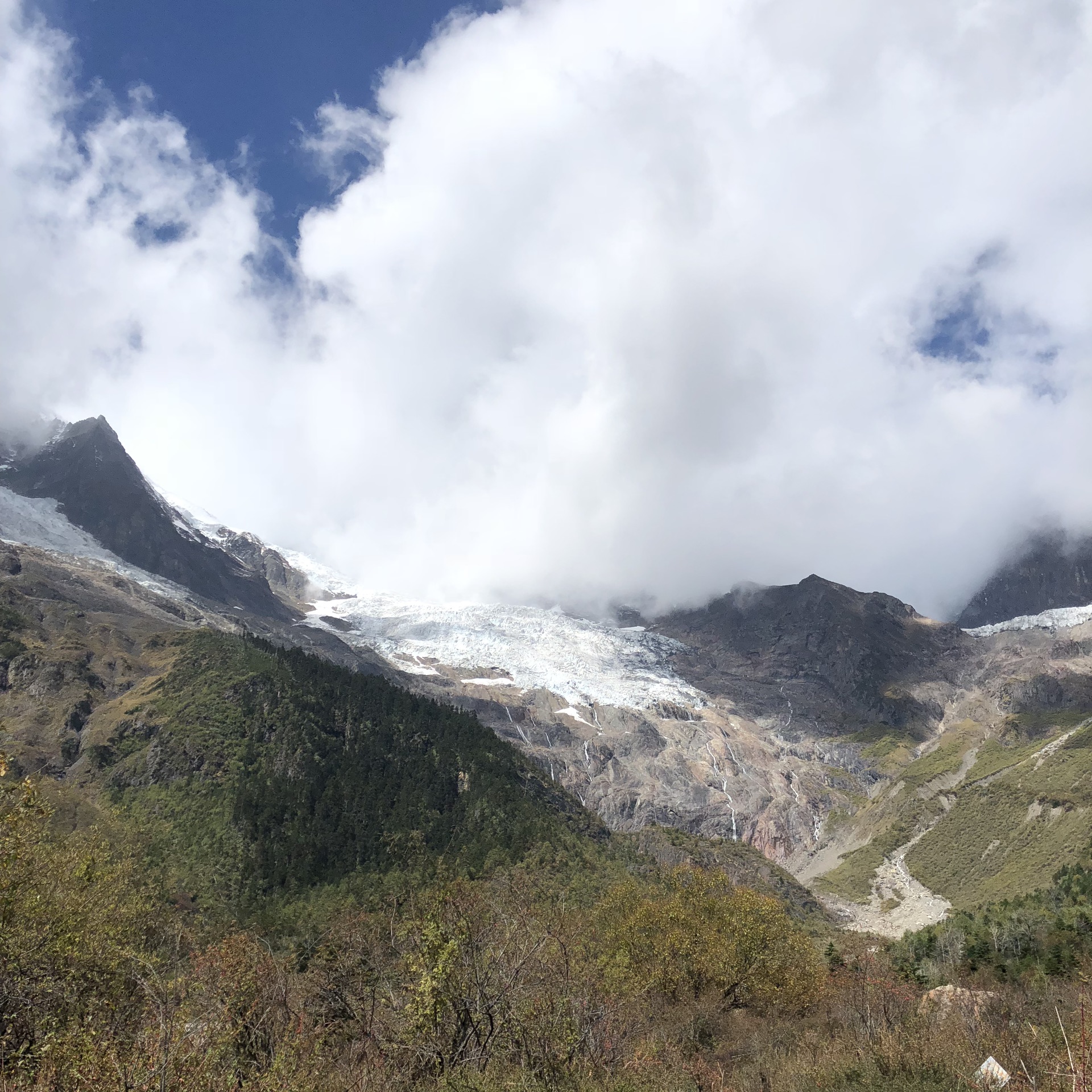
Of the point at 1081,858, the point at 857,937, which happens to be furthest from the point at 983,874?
the point at 857,937

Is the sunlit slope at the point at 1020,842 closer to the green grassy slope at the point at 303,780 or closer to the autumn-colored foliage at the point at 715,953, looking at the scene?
the green grassy slope at the point at 303,780

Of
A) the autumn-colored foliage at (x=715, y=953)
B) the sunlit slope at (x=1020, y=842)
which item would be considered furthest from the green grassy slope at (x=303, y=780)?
the sunlit slope at (x=1020, y=842)

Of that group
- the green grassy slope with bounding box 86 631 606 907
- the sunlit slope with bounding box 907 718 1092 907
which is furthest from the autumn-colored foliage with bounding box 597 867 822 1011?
the sunlit slope with bounding box 907 718 1092 907

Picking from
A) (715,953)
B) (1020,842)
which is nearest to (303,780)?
(715,953)

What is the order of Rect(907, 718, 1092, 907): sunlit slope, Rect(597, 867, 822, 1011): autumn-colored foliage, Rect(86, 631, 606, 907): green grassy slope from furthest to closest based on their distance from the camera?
Rect(907, 718, 1092, 907): sunlit slope
Rect(86, 631, 606, 907): green grassy slope
Rect(597, 867, 822, 1011): autumn-colored foliage

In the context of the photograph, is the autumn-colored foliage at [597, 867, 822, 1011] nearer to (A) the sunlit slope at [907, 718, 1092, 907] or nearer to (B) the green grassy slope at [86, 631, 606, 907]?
(B) the green grassy slope at [86, 631, 606, 907]

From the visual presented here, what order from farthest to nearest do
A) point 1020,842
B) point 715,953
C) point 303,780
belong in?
point 1020,842 → point 303,780 → point 715,953

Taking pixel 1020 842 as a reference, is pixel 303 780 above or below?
below

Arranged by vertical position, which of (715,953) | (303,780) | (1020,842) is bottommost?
(303,780)

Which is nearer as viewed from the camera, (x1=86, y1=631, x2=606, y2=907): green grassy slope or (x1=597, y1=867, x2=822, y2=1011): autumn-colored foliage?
(x1=597, y1=867, x2=822, y2=1011): autumn-colored foliage

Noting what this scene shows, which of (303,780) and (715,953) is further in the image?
(303,780)

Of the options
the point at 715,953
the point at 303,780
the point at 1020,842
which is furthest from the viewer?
the point at 1020,842

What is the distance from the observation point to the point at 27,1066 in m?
17.1

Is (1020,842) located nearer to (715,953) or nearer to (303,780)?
(715,953)
